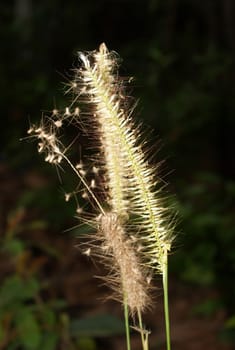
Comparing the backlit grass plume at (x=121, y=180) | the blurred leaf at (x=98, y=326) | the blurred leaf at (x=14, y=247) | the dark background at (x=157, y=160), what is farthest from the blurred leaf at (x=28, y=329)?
the backlit grass plume at (x=121, y=180)

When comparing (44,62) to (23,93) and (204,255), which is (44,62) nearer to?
(23,93)

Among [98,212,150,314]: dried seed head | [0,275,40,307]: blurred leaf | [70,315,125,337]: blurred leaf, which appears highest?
[0,275,40,307]: blurred leaf

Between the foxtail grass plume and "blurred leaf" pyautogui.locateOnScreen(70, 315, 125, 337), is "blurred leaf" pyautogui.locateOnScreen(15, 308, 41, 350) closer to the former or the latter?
"blurred leaf" pyautogui.locateOnScreen(70, 315, 125, 337)

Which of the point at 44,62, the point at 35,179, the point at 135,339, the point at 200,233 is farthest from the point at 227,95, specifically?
the point at 44,62

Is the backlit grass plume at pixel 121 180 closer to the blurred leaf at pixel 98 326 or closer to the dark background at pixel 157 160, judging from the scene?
the dark background at pixel 157 160

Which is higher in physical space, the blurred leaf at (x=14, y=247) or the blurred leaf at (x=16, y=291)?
the blurred leaf at (x=14, y=247)

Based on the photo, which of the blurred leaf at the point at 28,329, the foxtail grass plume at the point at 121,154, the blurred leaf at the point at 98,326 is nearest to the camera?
the foxtail grass plume at the point at 121,154

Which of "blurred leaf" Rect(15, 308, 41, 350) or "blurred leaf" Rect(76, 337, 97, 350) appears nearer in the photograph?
"blurred leaf" Rect(15, 308, 41, 350)

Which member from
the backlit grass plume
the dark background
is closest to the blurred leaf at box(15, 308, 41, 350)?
the dark background
